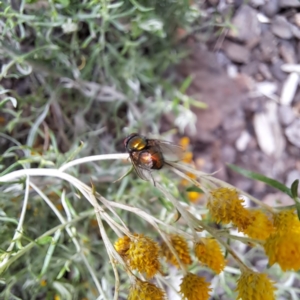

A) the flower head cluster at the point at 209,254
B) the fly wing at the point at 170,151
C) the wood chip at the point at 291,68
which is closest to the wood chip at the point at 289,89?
the wood chip at the point at 291,68

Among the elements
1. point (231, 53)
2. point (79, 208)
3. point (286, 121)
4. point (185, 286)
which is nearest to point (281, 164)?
point (286, 121)

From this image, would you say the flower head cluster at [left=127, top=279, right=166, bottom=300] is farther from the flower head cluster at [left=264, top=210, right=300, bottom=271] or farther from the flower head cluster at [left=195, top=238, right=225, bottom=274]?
the flower head cluster at [left=264, top=210, right=300, bottom=271]

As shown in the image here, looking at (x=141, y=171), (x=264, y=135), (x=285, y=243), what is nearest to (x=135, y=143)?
(x=141, y=171)

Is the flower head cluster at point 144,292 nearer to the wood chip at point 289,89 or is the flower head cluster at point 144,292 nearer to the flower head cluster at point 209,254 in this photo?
the flower head cluster at point 209,254

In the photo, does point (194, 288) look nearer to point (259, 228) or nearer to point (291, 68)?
point (259, 228)

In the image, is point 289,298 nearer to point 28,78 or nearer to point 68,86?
point 68,86

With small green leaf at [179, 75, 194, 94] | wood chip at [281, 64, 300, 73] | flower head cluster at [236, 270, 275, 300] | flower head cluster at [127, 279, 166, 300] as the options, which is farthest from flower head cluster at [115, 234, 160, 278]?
wood chip at [281, 64, 300, 73]
